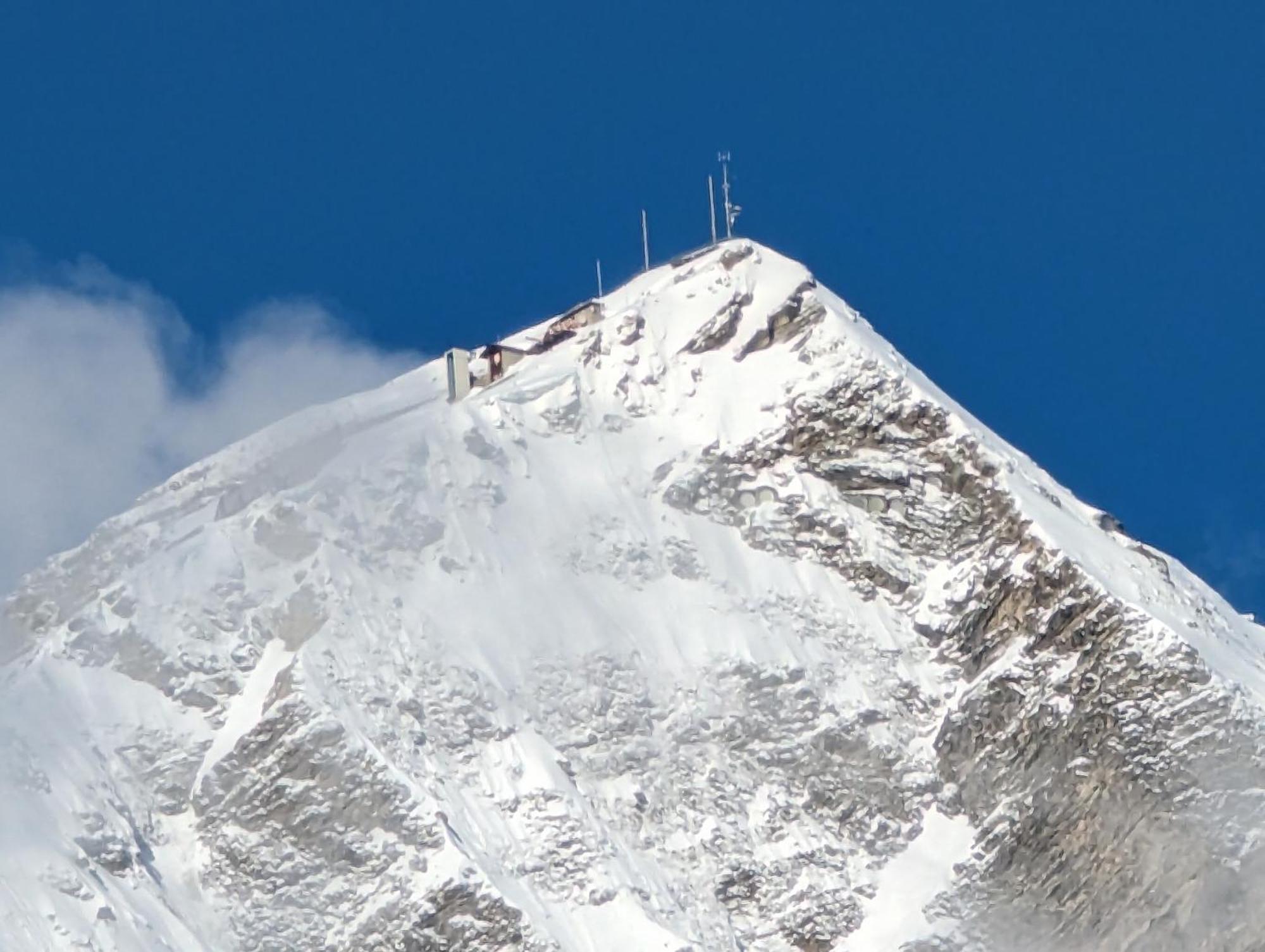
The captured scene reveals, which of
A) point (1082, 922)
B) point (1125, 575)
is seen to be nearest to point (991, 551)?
point (1125, 575)

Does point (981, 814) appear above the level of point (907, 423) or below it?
below

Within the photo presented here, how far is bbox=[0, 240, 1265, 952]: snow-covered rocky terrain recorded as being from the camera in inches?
6914

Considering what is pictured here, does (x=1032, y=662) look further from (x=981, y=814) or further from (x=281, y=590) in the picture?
(x=281, y=590)

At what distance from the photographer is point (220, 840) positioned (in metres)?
176

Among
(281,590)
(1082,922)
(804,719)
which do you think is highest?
(281,590)

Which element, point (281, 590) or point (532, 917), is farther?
point (281, 590)

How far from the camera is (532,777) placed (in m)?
180

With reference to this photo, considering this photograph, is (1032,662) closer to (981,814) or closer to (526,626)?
(981,814)

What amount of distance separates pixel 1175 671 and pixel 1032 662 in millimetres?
5336

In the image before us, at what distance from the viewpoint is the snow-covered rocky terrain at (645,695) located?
576ft

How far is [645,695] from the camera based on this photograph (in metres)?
184

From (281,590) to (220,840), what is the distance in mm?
12169

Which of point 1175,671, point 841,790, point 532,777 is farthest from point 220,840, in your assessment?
point 1175,671

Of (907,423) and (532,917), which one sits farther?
(907,423)
